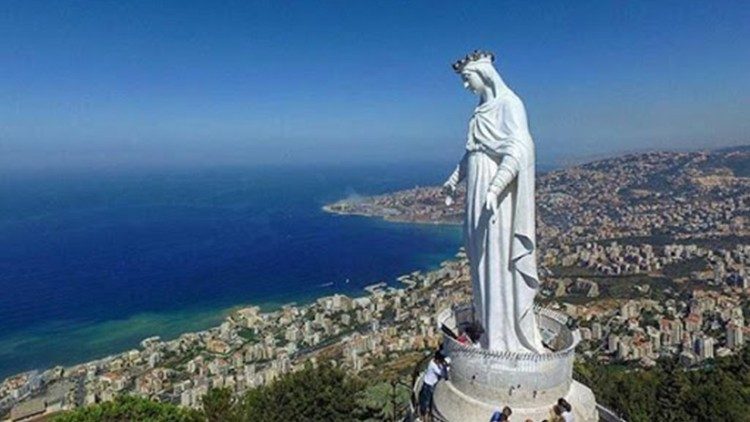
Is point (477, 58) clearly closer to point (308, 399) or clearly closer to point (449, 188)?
point (449, 188)

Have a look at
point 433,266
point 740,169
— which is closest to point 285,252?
point 433,266

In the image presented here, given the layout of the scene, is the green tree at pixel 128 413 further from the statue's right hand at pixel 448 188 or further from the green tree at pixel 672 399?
the green tree at pixel 672 399

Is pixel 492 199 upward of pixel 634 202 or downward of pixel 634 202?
upward

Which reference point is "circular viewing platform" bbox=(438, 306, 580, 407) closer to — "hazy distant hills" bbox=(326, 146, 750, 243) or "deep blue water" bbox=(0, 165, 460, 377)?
"deep blue water" bbox=(0, 165, 460, 377)

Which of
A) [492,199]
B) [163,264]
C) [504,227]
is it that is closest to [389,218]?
[163,264]

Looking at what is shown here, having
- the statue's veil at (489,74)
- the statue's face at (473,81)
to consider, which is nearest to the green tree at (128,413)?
the statue's face at (473,81)

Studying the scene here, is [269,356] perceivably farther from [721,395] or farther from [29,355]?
[721,395]

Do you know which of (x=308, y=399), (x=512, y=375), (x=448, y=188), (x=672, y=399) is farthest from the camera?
(x=672, y=399)

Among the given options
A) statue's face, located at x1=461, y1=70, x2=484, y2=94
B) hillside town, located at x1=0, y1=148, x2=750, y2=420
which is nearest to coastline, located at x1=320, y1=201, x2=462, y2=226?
hillside town, located at x1=0, y1=148, x2=750, y2=420
